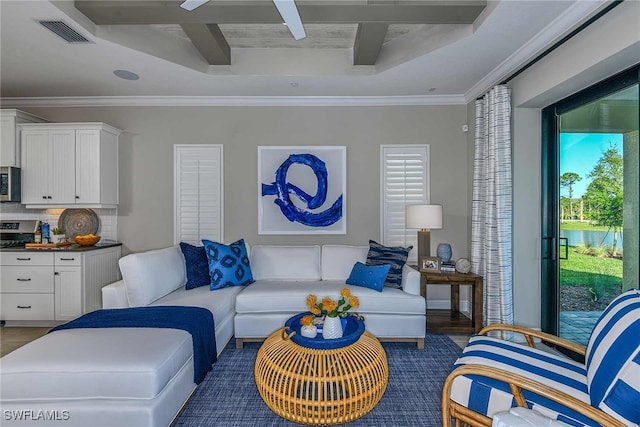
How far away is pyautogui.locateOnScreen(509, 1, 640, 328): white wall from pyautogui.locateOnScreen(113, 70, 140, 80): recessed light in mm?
4057

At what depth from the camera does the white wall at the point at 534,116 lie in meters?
2.32

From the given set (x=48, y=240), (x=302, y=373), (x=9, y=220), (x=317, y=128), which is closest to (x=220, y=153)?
(x=317, y=128)

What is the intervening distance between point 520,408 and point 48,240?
5.23m

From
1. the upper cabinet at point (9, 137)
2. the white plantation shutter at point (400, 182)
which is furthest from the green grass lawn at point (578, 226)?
the upper cabinet at point (9, 137)

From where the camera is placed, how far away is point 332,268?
3822 mm

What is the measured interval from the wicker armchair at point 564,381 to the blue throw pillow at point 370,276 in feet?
4.44

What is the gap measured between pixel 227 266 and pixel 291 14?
2527 mm

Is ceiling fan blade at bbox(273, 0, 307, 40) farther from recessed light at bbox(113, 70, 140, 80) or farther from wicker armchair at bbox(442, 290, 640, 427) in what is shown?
recessed light at bbox(113, 70, 140, 80)

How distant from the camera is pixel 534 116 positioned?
3.29 meters

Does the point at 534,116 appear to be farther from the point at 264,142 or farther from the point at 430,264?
the point at 264,142

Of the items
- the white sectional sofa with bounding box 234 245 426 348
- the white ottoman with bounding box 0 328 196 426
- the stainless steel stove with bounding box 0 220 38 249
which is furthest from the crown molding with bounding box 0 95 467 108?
the white ottoman with bounding box 0 328 196 426

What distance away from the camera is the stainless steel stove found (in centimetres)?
421

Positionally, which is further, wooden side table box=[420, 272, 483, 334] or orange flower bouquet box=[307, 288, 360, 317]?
wooden side table box=[420, 272, 483, 334]

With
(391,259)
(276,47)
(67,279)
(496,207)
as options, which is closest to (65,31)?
(276,47)
